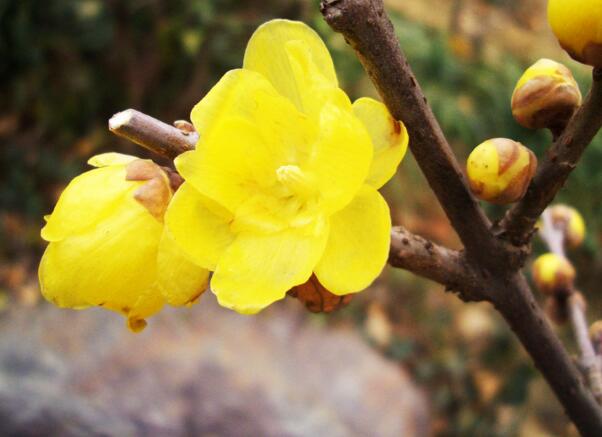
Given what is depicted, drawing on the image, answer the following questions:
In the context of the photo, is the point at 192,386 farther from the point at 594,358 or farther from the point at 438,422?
the point at 594,358

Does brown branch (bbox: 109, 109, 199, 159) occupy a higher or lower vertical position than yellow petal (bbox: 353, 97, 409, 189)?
lower

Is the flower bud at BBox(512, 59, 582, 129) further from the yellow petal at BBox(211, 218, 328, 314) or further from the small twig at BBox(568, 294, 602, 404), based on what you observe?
the small twig at BBox(568, 294, 602, 404)

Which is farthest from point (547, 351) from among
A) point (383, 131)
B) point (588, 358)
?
point (383, 131)

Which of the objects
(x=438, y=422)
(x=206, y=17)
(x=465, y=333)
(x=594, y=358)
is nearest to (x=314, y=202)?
(x=594, y=358)

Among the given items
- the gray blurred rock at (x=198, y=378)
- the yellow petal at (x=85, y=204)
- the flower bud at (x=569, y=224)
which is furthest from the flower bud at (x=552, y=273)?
the gray blurred rock at (x=198, y=378)

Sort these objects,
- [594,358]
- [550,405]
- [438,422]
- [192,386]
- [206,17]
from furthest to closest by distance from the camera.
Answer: [206,17] → [550,405] → [438,422] → [192,386] → [594,358]

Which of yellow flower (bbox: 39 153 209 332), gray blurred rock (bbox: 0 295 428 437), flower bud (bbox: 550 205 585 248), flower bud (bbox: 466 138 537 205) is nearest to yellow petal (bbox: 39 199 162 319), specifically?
yellow flower (bbox: 39 153 209 332)

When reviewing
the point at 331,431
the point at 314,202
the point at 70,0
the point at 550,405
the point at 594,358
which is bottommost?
the point at 550,405
